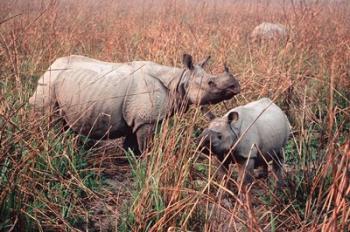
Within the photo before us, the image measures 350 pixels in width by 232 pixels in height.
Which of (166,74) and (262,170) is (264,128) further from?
(166,74)

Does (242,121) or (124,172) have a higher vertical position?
(242,121)

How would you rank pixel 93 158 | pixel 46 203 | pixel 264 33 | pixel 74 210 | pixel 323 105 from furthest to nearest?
pixel 264 33
pixel 323 105
pixel 93 158
pixel 74 210
pixel 46 203

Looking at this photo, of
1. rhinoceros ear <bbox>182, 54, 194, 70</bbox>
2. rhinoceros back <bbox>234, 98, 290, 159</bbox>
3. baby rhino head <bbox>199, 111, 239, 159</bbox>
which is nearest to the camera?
baby rhino head <bbox>199, 111, 239, 159</bbox>

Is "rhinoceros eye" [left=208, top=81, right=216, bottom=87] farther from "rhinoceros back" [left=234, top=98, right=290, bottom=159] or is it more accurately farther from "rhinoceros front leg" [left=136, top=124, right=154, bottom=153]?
"rhinoceros front leg" [left=136, top=124, right=154, bottom=153]

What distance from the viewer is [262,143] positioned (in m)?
3.37

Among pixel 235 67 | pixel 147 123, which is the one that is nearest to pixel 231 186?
pixel 147 123

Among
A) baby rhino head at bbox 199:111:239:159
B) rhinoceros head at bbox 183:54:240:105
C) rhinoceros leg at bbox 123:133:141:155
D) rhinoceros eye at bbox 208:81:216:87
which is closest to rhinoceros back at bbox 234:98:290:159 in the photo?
baby rhino head at bbox 199:111:239:159

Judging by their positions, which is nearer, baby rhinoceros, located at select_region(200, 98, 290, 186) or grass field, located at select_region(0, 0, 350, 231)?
grass field, located at select_region(0, 0, 350, 231)

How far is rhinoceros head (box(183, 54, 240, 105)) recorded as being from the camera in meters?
3.75

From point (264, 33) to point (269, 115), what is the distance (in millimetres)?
4877

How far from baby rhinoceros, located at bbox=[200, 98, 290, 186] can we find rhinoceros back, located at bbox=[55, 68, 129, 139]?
795 mm

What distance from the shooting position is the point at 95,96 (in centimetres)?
367

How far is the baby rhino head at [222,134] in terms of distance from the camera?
3.07 metres

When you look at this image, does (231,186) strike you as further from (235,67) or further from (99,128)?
(235,67)
